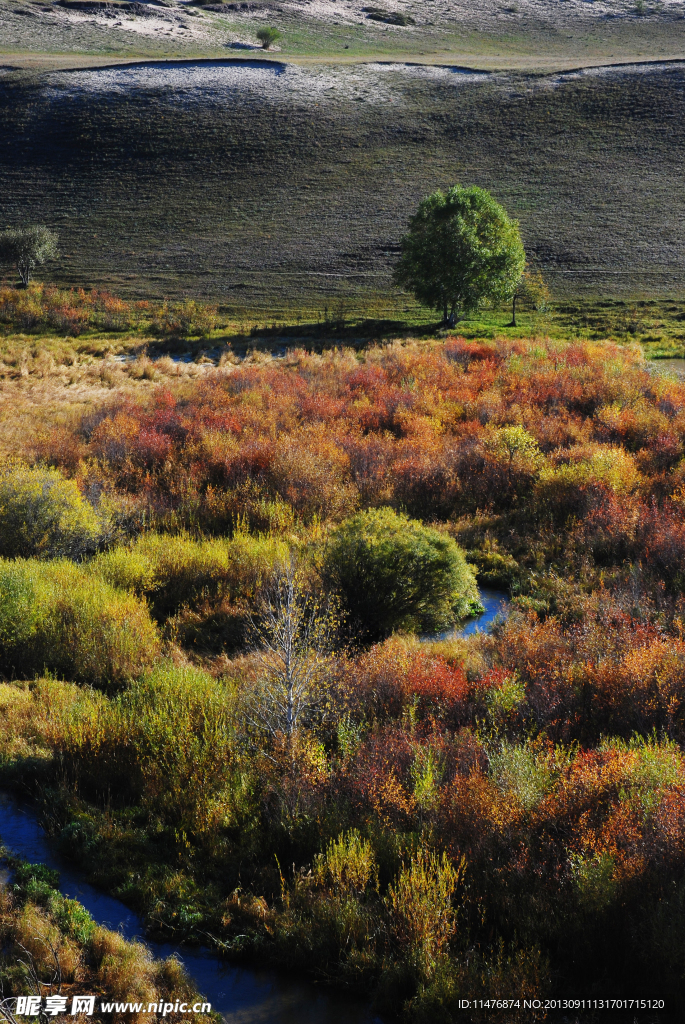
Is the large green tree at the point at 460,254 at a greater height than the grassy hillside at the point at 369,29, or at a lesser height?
lesser

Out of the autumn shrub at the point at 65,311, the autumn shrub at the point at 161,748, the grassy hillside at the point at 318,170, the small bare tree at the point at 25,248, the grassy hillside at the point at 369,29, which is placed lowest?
the autumn shrub at the point at 65,311

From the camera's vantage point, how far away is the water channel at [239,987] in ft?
18.4

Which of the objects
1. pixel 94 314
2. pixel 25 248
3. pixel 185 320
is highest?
pixel 25 248

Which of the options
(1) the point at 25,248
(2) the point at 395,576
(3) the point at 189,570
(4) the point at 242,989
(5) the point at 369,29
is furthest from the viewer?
(5) the point at 369,29

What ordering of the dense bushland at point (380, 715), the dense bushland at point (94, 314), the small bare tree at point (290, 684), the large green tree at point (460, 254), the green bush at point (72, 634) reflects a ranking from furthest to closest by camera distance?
1. the dense bushland at point (94, 314)
2. the large green tree at point (460, 254)
3. the green bush at point (72, 634)
4. the small bare tree at point (290, 684)
5. the dense bushland at point (380, 715)

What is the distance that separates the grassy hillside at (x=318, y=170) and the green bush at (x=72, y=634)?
37883 mm

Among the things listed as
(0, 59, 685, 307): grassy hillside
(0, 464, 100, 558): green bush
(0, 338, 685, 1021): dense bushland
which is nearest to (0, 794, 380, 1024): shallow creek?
(0, 338, 685, 1021): dense bushland

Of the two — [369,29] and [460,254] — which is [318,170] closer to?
[460,254]

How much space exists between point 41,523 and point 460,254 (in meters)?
31.5

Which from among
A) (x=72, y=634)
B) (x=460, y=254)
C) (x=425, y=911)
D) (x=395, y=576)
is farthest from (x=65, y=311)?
(x=425, y=911)

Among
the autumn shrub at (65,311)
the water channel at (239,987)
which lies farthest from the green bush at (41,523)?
the autumn shrub at (65,311)

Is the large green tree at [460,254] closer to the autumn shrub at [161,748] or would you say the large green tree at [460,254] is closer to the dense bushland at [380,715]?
the dense bushland at [380,715]

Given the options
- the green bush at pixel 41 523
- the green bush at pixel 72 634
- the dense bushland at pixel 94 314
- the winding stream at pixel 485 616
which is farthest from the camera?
the dense bushland at pixel 94 314

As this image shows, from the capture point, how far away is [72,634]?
10.3m
